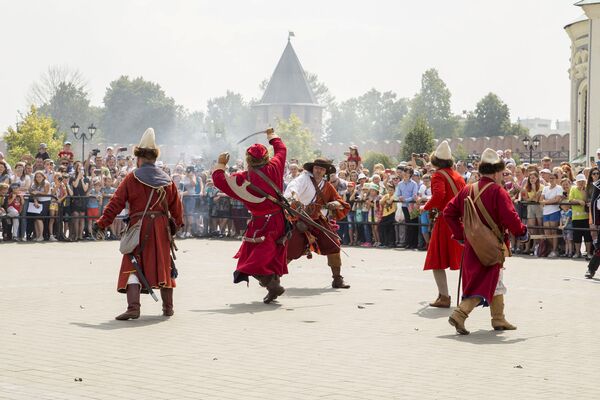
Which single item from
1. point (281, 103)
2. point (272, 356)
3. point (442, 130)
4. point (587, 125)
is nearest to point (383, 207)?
point (272, 356)

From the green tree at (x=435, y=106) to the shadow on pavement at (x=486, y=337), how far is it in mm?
123041

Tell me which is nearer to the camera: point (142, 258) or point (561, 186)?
point (142, 258)

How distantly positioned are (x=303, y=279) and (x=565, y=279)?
11.8 ft

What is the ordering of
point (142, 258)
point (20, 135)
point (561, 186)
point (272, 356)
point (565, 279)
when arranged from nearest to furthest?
point (272, 356) → point (142, 258) → point (565, 279) → point (561, 186) → point (20, 135)

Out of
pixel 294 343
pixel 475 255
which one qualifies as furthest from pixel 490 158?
pixel 294 343

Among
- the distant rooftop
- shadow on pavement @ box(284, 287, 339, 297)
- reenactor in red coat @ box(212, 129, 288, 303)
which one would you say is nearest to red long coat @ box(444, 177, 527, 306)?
reenactor in red coat @ box(212, 129, 288, 303)

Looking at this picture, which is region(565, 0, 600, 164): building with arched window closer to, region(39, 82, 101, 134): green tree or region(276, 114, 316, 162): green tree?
region(276, 114, 316, 162): green tree

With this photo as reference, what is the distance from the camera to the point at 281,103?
148125 millimetres

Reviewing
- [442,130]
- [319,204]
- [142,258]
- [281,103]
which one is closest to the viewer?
[142,258]

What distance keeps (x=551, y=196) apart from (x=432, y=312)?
883 cm

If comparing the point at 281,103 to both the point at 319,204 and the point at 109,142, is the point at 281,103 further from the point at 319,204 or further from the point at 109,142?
the point at 319,204

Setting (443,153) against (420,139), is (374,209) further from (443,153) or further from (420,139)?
(420,139)

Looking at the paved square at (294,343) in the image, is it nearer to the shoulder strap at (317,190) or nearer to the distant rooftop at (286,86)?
the shoulder strap at (317,190)

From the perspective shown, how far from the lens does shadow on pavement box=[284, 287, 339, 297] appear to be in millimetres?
14383
